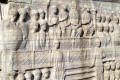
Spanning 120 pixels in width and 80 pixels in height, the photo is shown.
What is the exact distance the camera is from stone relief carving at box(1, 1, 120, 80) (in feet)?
16.4

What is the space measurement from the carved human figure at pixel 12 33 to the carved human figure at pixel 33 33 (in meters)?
0.29

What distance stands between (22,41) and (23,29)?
26 cm

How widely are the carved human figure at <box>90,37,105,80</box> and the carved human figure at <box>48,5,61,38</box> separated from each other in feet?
3.91

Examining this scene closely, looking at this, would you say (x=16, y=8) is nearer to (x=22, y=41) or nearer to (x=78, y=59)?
(x=22, y=41)

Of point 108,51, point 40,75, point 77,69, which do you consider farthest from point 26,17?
point 108,51

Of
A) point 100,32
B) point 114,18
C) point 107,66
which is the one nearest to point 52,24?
point 100,32

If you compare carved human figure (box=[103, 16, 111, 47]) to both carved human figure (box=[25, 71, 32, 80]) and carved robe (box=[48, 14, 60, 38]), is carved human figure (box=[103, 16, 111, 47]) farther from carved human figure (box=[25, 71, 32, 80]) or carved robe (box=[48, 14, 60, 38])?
carved human figure (box=[25, 71, 32, 80])

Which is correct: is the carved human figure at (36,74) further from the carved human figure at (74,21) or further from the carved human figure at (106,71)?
the carved human figure at (106,71)

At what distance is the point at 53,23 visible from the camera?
18.0 ft

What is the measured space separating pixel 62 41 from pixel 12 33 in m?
Answer: 1.28

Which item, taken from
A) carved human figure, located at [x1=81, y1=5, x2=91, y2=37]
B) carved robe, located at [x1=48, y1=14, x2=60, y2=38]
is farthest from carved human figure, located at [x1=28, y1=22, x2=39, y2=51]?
carved human figure, located at [x1=81, y1=5, x2=91, y2=37]

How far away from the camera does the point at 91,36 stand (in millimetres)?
6148

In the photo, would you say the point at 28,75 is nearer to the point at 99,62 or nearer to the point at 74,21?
the point at 74,21

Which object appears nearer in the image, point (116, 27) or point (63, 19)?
point (63, 19)
